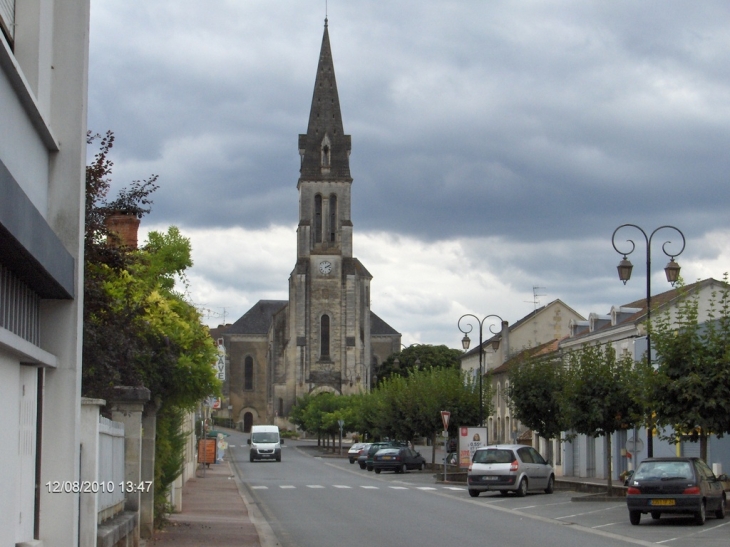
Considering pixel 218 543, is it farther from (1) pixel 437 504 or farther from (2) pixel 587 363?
(2) pixel 587 363

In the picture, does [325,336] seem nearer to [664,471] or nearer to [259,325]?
[259,325]

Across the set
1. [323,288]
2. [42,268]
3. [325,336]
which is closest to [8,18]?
[42,268]

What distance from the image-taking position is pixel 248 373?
128 meters

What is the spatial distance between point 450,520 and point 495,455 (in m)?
9.30

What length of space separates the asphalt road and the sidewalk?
624 millimetres

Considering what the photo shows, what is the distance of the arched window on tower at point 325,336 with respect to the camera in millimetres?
106500

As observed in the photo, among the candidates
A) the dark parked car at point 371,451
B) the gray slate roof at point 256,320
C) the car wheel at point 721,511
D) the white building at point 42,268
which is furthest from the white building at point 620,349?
the gray slate roof at point 256,320

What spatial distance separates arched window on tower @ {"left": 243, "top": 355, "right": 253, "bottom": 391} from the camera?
127 meters

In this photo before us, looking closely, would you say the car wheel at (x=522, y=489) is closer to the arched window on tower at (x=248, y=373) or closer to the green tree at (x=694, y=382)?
the green tree at (x=694, y=382)

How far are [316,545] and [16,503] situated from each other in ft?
35.9

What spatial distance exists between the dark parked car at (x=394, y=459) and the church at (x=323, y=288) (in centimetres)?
5154

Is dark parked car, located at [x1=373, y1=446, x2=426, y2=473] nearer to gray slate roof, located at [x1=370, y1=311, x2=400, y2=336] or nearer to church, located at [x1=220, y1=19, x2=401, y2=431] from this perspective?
church, located at [x1=220, y1=19, x2=401, y2=431]

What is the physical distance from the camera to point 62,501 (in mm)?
8344

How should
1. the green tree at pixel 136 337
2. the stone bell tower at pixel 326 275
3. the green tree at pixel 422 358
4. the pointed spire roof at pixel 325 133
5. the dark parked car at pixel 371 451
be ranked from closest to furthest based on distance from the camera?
1. the green tree at pixel 136 337
2. the dark parked car at pixel 371 451
3. the stone bell tower at pixel 326 275
4. the pointed spire roof at pixel 325 133
5. the green tree at pixel 422 358
